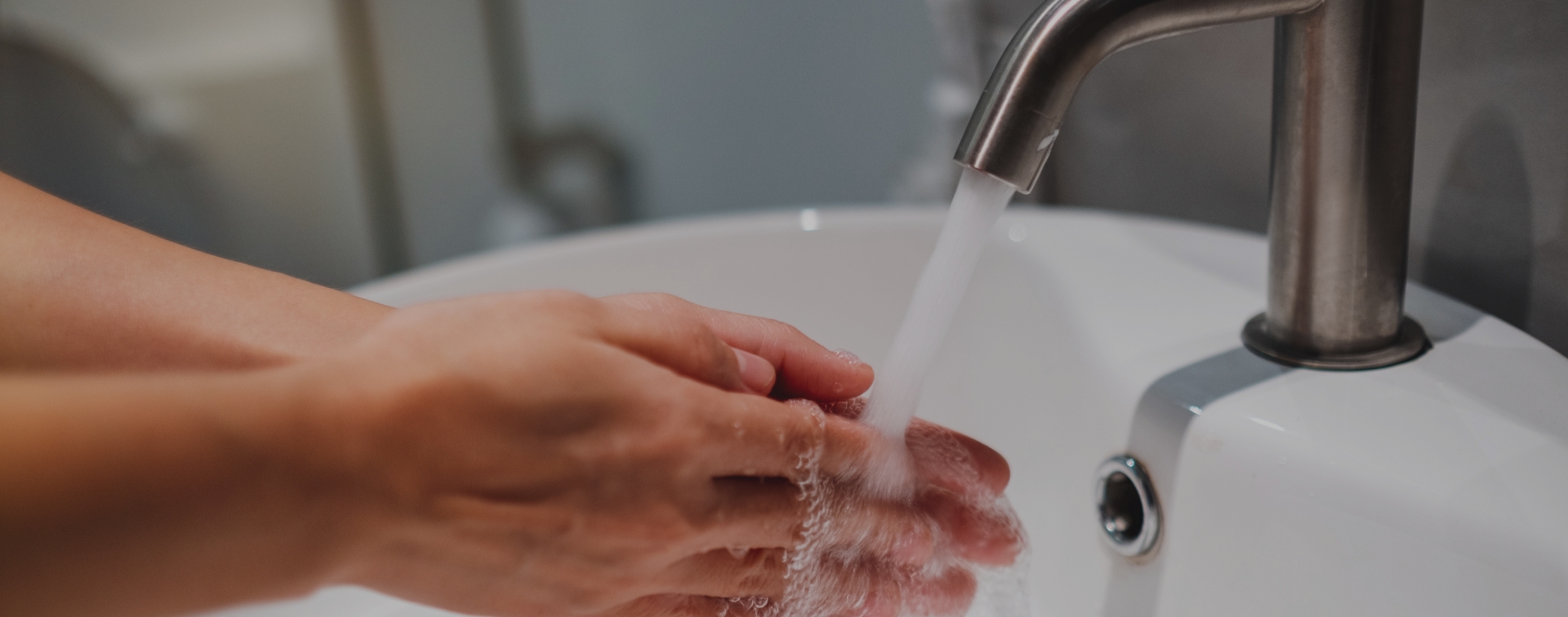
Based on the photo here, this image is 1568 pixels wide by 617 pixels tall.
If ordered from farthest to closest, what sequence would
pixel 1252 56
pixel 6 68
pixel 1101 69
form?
pixel 6 68 → pixel 1101 69 → pixel 1252 56

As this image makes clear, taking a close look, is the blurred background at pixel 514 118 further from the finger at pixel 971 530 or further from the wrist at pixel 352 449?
the wrist at pixel 352 449

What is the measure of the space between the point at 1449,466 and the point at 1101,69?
1.09ft

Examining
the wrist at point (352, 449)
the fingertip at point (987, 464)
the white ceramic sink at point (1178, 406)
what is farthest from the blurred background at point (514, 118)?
the wrist at point (352, 449)

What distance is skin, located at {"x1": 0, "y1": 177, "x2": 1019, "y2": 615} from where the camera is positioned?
0.57 feet

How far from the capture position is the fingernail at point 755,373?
0.93ft

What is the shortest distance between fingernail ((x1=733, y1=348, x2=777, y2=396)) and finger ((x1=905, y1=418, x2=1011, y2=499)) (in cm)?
6

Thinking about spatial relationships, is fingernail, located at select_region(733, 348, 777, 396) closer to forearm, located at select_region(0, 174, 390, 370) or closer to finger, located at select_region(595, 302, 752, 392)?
finger, located at select_region(595, 302, 752, 392)

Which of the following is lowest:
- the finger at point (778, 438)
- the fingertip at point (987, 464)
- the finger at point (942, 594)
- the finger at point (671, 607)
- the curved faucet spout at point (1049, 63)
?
the finger at point (942, 594)

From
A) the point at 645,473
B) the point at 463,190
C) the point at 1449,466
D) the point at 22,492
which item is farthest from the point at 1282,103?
the point at 463,190

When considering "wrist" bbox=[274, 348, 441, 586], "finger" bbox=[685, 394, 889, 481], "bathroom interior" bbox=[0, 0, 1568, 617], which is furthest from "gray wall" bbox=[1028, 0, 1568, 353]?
"wrist" bbox=[274, 348, 441, 586]

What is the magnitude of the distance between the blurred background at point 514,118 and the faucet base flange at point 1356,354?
15 centimetres

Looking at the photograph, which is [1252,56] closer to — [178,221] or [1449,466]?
[1449,466]

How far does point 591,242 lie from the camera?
48 cm

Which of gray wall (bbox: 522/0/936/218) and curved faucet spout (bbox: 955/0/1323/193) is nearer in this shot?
curved faucet spout (bbox: 955/0/1323/193)
